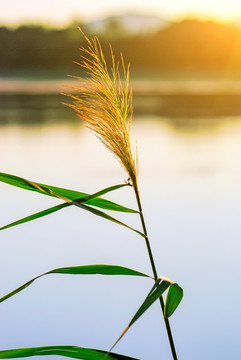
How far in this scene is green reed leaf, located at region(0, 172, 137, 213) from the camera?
2.87 ft

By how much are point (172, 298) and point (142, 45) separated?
8160 mm

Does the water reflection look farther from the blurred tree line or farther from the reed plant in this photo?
the reed plant

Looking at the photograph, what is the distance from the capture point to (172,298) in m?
0.90

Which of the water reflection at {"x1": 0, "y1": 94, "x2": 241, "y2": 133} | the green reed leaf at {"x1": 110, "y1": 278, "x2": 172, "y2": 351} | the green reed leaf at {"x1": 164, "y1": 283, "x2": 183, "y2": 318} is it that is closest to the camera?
the green reed leaf at {"x1": 110, "y1": 278, "x2": 172, "y2": 351}

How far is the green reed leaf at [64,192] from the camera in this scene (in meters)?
0.87

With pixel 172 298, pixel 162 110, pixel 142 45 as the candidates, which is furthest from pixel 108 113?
pixel 142 45

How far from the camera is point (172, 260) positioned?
3.09 metres

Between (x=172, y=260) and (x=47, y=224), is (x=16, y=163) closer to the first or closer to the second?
(x=47, y=224)

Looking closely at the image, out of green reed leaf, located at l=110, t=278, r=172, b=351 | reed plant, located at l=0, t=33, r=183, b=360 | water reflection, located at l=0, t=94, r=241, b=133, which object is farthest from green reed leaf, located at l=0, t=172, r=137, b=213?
water reflection, located at l=0, t=94, r=241, b=133

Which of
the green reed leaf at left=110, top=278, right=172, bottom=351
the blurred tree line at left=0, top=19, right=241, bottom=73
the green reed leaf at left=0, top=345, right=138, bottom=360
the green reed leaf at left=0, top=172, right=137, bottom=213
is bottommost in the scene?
the green reed leaf at left=0, top=345, right=138, bottom=360

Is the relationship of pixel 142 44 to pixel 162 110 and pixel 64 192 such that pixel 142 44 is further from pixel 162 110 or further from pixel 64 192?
pixel 64 192

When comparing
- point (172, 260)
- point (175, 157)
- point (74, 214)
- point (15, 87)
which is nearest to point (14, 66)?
point (15, 87)

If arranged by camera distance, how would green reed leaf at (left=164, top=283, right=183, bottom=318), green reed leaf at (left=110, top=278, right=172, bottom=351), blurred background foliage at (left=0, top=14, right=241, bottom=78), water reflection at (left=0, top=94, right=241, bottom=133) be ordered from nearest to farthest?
green reed leaf at (left=110, top=278, right=172, bottom=351) → green reed leaf at (left=164, top=283, right=183, bottom=318) → water reflection at (left=0, top=94, right=241, bottom=133) → blurred background foliage at (left=0, top=14, right=241, bottom=78)

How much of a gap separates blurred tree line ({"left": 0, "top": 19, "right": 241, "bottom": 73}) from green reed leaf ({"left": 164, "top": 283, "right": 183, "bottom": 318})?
310 inches
